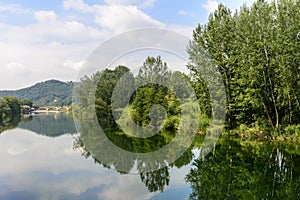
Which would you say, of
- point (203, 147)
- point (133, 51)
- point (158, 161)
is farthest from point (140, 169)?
point (203, 147)

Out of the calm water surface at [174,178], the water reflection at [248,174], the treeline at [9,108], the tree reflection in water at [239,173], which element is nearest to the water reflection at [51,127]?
the treeline at [9,108]

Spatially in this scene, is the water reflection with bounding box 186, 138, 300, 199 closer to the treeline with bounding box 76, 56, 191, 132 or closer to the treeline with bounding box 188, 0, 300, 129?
the treeline with bounding box 188, 0, 300, 129

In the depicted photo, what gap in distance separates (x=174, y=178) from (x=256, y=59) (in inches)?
458

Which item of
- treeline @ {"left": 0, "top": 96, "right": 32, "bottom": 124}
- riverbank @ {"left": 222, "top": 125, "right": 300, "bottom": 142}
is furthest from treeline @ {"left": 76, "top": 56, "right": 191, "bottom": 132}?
treeline @ {"left": 0, "top": 96, "right": 32, "bottom": 124}

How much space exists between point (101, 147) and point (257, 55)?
10908 millimetres

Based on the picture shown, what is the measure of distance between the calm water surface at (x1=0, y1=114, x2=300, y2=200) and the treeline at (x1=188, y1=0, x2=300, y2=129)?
455 centimetres

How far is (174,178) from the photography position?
1028 cm

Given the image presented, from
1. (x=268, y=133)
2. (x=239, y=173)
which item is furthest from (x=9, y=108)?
(x=239, y=173)

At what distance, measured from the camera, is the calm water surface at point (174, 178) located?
856 centimetres

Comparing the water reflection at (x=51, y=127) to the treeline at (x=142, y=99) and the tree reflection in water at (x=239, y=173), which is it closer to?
the treeline at (x=142, y=99)

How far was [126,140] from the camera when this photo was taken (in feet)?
61.5

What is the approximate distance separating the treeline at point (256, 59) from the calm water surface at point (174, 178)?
14.9 ft

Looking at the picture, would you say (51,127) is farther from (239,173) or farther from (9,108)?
(239,173)

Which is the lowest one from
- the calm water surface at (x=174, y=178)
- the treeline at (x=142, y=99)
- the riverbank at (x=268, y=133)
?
the calm water surface at (x=174, y=178)
